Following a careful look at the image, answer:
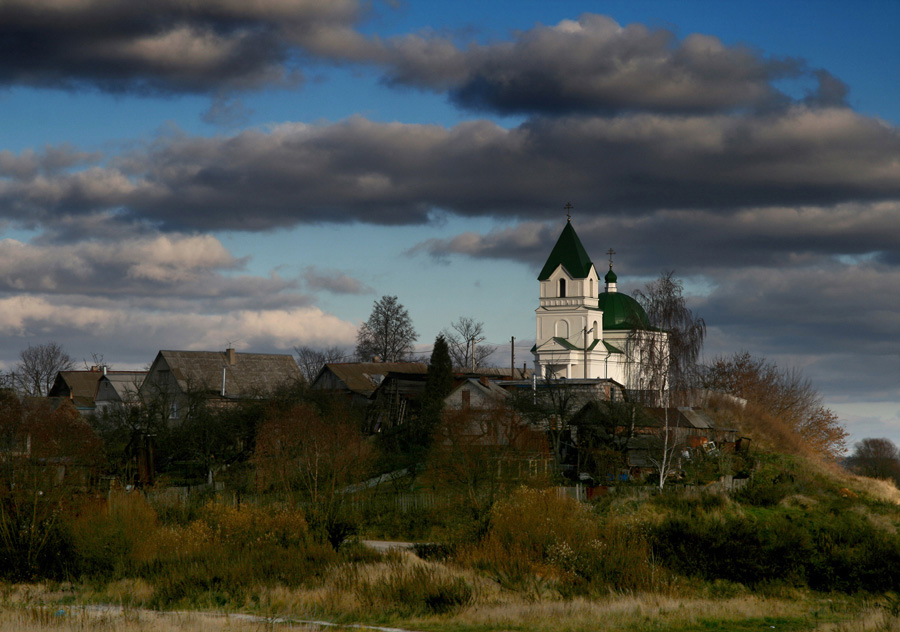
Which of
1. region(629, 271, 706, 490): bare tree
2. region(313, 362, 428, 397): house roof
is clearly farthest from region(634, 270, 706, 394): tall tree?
region(313, 362, 428, 397): house roof

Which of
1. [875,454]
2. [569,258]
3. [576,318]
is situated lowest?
[875,454]

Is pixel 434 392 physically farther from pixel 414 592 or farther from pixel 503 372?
pixel 414 592

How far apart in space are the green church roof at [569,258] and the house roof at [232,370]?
102 feet

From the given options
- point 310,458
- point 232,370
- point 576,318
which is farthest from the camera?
point 576,318

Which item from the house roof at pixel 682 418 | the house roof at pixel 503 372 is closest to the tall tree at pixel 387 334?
the house roof at pixel 503 372

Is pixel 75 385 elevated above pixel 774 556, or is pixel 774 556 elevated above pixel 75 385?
pixel 75 385

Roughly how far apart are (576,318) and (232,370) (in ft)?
113

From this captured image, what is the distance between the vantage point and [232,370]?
220 feet

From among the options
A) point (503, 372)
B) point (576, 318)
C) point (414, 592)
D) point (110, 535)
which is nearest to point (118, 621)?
point (414, 592)

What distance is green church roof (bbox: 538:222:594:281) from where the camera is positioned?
297 feet

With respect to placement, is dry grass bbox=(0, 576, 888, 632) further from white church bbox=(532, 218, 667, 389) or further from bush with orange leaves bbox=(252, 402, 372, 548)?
white church bbox=(532, 218, 667, 389)

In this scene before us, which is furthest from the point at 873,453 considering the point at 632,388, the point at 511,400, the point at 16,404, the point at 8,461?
the point at 8,461

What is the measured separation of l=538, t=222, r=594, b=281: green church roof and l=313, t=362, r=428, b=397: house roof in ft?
79.8

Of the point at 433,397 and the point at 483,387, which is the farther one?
the point at 433,397
